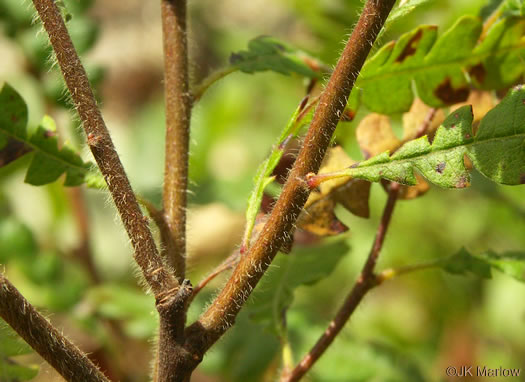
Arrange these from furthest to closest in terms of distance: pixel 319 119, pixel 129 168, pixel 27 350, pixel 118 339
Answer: pixel 129 168
pixel 118 339
pixel 27 350
pixel 319 119

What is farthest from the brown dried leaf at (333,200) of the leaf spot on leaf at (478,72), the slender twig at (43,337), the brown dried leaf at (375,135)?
the slender twig at (43,337)

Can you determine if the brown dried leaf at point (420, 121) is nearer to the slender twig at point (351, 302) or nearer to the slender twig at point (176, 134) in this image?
the slender twig at point (351, 302)

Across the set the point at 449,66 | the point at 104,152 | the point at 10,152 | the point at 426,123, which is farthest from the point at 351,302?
the point at 10,152

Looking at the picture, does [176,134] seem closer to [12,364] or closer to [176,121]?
[176,121]

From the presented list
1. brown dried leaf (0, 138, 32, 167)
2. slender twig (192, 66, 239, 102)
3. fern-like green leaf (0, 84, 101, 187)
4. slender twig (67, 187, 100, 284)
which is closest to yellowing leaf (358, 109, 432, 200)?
slender twig (192, 66, 239, 102)

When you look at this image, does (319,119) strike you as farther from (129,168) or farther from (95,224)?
(95,224)

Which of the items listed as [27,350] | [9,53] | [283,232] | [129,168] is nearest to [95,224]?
[129,168]
